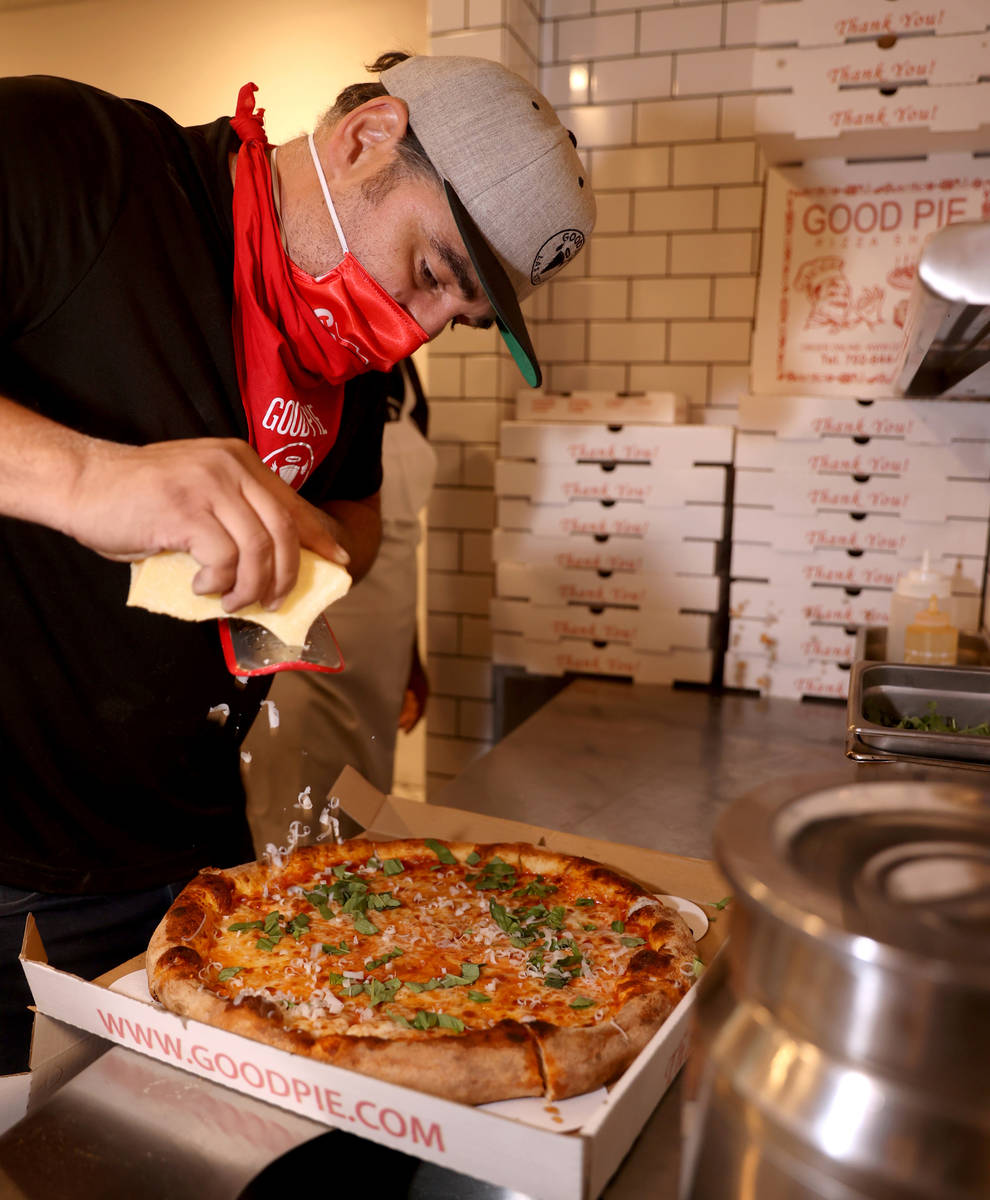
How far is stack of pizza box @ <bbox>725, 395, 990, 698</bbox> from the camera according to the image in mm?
2064

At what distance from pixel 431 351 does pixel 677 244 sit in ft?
2.32

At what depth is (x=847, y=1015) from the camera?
44 cm

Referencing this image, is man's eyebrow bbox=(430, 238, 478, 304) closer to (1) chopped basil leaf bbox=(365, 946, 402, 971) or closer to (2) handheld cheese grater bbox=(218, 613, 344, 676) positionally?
(2) handheld cheese grater bbox=(218, 613, 344, 676)

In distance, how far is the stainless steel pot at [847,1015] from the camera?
421 millimetres

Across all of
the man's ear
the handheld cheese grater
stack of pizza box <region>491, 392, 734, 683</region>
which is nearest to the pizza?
the handheld cheese grater

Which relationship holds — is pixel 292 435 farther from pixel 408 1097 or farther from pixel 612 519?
pixel 612 519

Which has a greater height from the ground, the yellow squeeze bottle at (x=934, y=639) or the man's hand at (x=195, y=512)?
the man's hand at (x=195, y=512)

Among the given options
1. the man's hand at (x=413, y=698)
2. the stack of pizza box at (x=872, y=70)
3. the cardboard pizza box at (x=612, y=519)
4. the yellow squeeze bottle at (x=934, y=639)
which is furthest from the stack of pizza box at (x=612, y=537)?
the stack of pizza box at (x=872, y=70)

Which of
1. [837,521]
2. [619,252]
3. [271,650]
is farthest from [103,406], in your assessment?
[619,252]

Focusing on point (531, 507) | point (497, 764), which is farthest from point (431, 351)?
point (497, 764)

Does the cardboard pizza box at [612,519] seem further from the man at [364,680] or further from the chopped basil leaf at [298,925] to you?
the chopped basil leaf at [298,925]

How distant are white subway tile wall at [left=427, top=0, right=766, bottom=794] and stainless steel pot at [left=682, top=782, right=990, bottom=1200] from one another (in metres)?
2.13

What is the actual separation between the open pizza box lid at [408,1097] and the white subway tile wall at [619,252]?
68.6 inches

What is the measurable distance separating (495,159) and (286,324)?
0.33m
